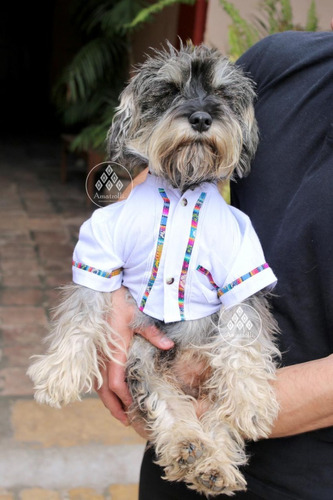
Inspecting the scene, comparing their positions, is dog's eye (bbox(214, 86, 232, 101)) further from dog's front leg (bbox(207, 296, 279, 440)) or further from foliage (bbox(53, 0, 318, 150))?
foliage (bbox(53, 0, 318, 150))

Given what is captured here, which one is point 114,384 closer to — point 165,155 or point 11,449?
point 165,155

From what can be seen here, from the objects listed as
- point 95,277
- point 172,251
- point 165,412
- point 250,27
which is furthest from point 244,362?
point 250,27

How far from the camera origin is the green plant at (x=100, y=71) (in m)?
8.21

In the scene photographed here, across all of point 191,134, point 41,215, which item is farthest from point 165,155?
point 41,215

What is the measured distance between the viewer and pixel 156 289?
216 centimetres

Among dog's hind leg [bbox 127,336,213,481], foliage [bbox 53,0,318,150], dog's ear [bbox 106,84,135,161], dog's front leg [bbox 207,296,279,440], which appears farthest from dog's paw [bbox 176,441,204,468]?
foliage [bbox 53,0,318,150]

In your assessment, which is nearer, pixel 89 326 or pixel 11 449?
pixel 89 326

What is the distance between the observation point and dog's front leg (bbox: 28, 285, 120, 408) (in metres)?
2.25

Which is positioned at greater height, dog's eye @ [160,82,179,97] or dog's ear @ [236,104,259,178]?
dog's eye @ [160,82,179,97]

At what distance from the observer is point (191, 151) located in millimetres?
2123

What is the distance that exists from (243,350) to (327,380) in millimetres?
382

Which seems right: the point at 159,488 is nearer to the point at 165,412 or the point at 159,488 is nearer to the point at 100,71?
the point at 165,412

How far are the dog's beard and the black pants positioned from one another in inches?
34.0

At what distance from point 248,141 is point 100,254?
55 cm
